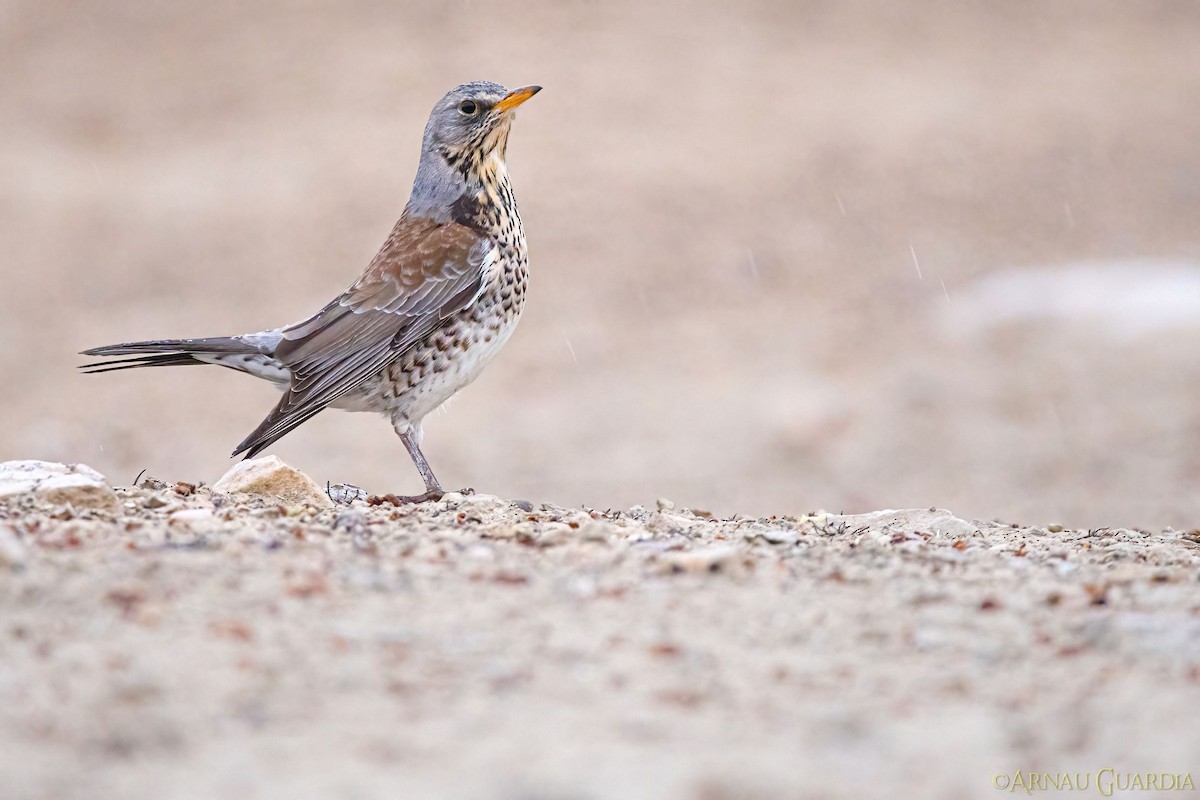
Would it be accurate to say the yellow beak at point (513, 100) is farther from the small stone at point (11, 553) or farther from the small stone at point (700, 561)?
the small stone at point (11, 553)

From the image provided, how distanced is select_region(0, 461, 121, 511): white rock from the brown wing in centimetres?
122

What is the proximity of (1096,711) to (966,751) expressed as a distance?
1.27 ft

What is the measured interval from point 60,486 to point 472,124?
3031mm

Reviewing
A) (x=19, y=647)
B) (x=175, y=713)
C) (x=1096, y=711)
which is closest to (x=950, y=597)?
(x=1096, y=711)

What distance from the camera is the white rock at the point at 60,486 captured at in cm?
503

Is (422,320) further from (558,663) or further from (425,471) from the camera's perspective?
(558,663)

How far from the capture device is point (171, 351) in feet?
20.7

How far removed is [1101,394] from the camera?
42.4 feet

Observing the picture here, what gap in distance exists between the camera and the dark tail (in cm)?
610

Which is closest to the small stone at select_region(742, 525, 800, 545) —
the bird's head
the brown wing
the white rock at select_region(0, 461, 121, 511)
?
the brown wing

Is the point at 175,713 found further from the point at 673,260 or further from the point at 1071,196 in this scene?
the point at 1071,196

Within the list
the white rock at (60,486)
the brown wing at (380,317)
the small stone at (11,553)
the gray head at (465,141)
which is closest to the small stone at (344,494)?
the brown wing at (380,317)

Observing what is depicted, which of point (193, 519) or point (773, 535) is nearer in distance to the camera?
point (193, 519)

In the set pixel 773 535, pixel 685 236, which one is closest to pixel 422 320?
pixel 773 535
